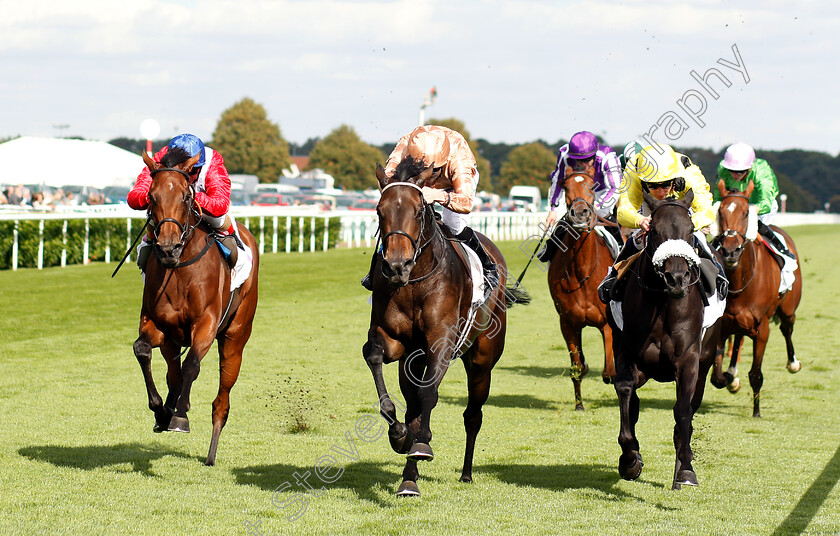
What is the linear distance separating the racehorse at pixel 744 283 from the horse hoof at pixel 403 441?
11.5 feet

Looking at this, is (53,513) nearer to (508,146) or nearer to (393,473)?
(393,473)

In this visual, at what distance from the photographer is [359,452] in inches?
246

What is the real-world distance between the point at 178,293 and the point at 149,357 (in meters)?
0.37

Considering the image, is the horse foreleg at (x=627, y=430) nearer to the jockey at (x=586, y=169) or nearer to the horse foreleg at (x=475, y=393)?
the horse foreleg at (x=475, y=393)

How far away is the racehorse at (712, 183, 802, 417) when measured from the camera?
24.3 ft

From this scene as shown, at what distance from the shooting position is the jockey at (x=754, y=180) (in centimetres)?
789

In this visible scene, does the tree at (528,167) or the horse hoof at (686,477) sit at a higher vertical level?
the tree at (528,167)

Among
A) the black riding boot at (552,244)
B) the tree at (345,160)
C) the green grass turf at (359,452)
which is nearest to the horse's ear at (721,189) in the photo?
the black riding boot at (552,244)

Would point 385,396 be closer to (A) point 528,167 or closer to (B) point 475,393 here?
(B) point 475,393

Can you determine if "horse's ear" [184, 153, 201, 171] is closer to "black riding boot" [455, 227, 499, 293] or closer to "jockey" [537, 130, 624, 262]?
"black riding boot" [455, 227, 499, 293]

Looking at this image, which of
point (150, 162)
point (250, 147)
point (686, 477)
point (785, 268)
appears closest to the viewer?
point (686, 477)

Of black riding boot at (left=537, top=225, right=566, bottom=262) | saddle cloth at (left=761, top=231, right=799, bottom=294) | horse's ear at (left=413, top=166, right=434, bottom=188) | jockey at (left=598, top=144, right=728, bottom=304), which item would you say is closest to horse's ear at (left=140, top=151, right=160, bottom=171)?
horse's ear at (left=413, top=166, right=434, bottom=188)

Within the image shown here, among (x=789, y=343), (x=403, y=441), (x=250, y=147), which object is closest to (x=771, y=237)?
(x=789, y=343)

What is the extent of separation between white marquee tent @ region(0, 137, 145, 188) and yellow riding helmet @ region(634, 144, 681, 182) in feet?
59.7
